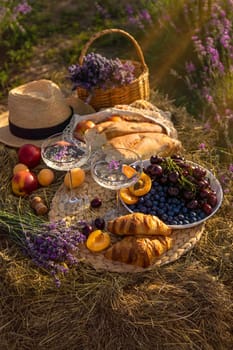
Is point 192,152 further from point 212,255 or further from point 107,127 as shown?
point 212,255

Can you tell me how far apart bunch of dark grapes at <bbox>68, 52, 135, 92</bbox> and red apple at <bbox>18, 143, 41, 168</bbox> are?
2.42ft

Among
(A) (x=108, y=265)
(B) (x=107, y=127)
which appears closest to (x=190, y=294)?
(A) (x=108, y=265)

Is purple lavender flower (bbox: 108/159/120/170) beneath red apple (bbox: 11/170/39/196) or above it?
above

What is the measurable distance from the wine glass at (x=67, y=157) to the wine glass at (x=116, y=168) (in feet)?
0.34

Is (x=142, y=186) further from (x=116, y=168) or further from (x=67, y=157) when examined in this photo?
(x=67, y=157)

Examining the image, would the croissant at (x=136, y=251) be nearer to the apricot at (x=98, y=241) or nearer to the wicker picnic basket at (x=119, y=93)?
the apricot at (x=98, y=241)

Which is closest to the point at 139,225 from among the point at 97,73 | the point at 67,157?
the point at 67,157

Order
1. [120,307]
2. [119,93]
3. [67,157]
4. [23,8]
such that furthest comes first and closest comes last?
[23,8], [119,93], [67,157], [120,307]

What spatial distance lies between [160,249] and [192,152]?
1.45m

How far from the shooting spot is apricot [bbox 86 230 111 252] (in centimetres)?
326

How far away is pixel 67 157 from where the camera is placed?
11.8ft

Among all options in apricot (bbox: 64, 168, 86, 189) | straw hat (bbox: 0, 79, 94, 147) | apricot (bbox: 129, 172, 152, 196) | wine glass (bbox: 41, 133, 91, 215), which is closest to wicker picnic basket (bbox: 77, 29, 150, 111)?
straw hat (bbox: 0, 79, 94, 147)

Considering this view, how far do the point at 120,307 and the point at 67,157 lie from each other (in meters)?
1.17

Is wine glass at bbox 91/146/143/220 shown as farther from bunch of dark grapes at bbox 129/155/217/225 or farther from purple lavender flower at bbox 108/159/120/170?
bunch of dark grapes at bbox 129/155/217/225
